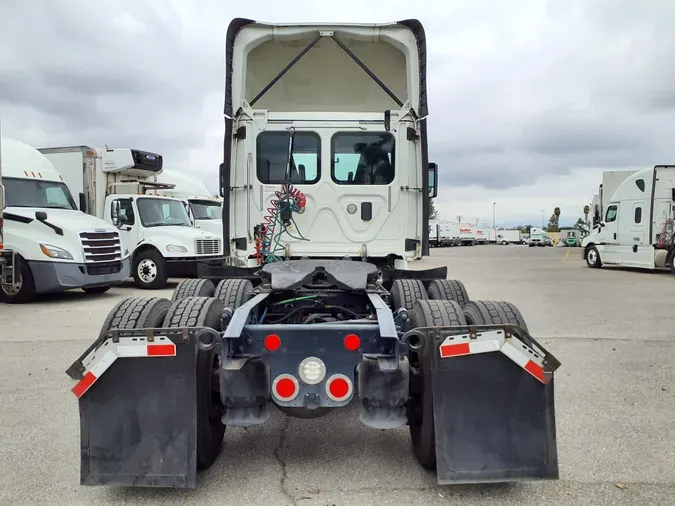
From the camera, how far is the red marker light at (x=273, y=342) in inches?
126

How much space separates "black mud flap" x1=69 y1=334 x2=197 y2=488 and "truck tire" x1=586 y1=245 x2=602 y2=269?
75.1ft

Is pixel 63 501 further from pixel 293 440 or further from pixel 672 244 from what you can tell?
pixel 672 244

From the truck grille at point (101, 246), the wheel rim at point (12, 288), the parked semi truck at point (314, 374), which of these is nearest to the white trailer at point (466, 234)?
the truck grille at point (101, 246)

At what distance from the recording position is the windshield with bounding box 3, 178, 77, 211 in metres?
11.9

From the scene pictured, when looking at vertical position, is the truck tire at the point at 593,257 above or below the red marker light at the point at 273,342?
below

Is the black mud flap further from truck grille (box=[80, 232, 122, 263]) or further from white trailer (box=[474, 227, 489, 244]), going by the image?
white trailer (box=[474, 227, 489, 244])

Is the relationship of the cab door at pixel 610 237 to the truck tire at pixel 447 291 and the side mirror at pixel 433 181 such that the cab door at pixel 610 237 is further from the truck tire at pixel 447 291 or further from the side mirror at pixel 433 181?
the truck tire at pixel 447 291

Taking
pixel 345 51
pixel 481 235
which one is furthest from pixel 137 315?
pixel 481 235

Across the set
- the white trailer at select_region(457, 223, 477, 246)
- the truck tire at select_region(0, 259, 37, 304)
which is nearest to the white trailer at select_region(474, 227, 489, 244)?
the white trailer at select_region(457, 223, 477, 246)

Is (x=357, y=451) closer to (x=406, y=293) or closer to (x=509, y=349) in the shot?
(x=509, y=349)

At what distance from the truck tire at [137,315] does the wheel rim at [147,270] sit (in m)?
10.8

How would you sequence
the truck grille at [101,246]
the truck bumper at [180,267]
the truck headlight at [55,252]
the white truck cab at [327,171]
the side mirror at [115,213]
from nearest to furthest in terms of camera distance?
the white truck cab at [327,171], the truck headlight at [55,252], the truck grille at [101,246], the truck bumper at [180,267], the side mirror at [115,213]

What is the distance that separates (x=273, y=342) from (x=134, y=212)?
1257 centimetres

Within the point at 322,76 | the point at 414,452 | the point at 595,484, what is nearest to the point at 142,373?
the point at 414,452
